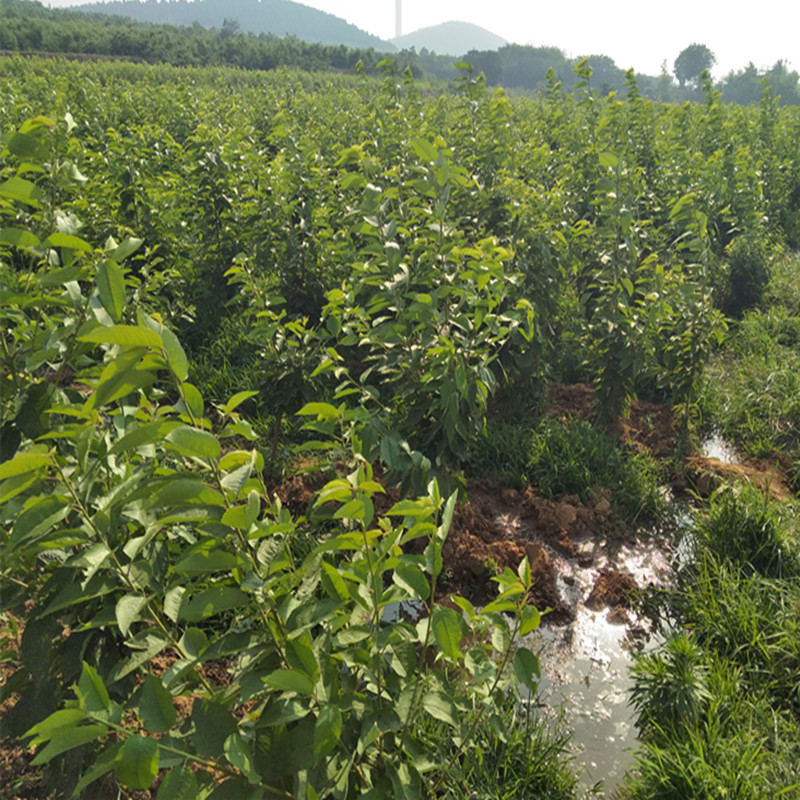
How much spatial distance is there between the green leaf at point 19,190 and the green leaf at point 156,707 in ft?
3.63

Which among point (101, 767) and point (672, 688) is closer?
point (101, 767)

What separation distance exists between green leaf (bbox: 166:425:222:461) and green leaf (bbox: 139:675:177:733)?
45 centimetres

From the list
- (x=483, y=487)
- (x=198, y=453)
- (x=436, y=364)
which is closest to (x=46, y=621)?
(x=198, y=453)

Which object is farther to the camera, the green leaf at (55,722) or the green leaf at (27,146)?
the green leaf at (27,146)

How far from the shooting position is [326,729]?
3.81 ft

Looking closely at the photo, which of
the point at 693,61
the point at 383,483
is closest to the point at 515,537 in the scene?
the point at 383,483

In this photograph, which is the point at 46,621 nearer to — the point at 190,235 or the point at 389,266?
the point at 389,266

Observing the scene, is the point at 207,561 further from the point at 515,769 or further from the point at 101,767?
the point at 515,769

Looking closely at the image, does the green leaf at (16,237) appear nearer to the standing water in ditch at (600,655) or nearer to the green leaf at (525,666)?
the green leaf at (525,666)

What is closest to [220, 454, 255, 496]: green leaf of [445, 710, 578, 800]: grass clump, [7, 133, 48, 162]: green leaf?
[7, 133, 48, 162]: green leaf

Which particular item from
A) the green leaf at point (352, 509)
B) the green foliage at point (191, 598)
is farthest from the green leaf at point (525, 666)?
the green leaf at point (352, 509)

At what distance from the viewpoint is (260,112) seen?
1255 centimetres

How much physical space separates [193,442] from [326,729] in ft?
2.09

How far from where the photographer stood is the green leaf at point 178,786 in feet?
3.39
